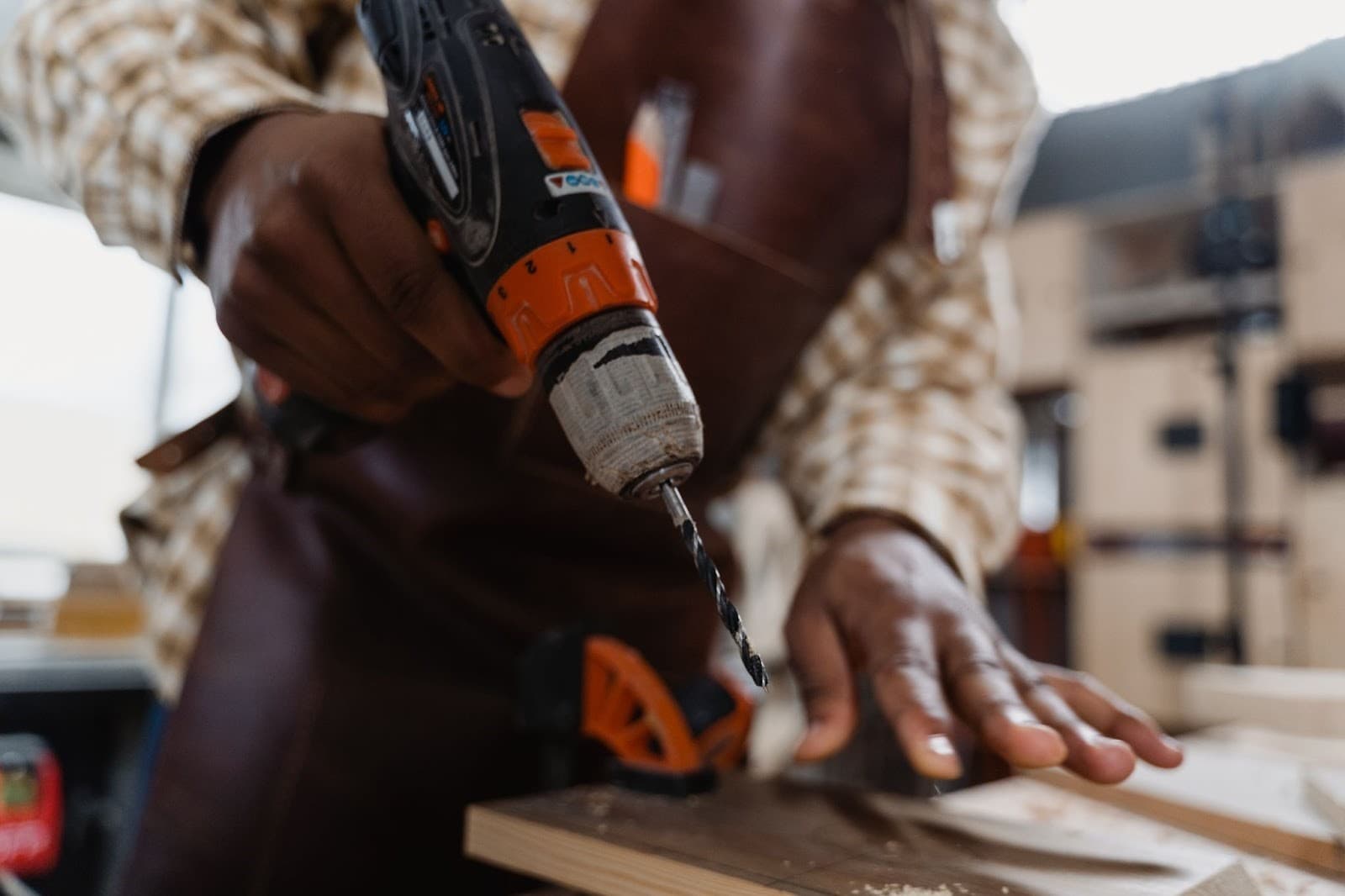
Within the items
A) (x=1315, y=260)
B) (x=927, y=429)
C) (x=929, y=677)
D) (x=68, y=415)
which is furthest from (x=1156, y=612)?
(x=68, y=415)

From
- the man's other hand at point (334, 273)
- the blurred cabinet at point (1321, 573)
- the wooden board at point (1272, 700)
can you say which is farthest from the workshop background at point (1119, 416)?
the man's other hand at point (334, 273)

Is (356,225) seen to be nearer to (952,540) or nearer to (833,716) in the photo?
(833,716)

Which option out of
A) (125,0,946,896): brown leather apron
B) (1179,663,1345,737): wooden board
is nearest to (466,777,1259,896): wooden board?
(125,0,946,896): brown leather apron

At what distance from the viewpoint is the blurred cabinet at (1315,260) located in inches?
110

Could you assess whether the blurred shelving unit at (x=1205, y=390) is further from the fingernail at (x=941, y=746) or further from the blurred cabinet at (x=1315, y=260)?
the fingernail at (x=941, y=746)

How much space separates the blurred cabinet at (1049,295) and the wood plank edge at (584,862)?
3216mm

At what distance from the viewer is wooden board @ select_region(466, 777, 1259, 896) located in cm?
44

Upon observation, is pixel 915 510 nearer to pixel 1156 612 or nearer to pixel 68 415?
pixel 68 415

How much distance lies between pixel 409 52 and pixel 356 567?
0.43 meters

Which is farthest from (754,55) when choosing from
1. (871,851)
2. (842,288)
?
(871,851)

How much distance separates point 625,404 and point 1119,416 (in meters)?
3.15

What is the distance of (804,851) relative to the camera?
1.58 feet

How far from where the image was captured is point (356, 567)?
0.77 meters

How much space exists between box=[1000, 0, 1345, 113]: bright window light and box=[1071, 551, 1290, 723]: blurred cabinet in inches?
57.9
